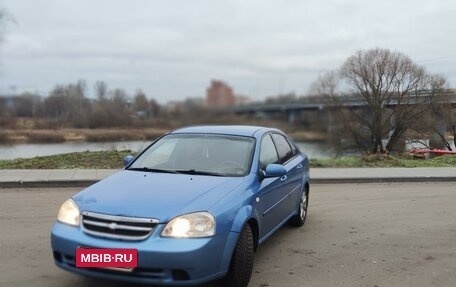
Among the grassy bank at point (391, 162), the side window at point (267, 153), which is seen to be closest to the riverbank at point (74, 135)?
the grassy bank at point (391, 162)

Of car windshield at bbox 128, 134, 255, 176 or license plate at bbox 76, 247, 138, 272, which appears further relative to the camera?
car windshield at bbox 128, 134, 255, 176

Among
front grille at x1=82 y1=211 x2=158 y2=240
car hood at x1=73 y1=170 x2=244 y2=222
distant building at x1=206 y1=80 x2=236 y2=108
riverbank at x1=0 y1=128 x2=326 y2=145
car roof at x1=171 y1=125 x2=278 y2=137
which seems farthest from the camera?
distant building at x1=206 y1=80 x2=236 y2=108

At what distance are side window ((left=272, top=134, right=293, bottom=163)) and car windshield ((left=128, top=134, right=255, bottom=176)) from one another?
816 mm

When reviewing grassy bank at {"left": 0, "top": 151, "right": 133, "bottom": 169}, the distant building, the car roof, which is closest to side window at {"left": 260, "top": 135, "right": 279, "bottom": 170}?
the car roof

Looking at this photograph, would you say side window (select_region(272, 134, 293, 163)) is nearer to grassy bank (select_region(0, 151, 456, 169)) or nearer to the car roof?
the car roof

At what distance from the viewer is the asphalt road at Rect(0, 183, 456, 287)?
194 inches

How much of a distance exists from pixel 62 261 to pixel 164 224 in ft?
3.17

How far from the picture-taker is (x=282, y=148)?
683 centimetres

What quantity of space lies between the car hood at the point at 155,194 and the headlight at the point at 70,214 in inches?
2.4

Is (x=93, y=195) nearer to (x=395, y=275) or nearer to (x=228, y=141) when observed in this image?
(x=228, y=141)

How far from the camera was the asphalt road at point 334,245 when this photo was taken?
493 cm

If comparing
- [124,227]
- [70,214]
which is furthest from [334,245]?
[70,214]

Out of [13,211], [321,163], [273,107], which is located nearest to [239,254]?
[13,211]

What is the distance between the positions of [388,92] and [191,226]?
11.3m
